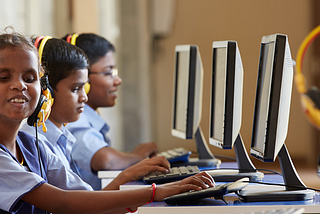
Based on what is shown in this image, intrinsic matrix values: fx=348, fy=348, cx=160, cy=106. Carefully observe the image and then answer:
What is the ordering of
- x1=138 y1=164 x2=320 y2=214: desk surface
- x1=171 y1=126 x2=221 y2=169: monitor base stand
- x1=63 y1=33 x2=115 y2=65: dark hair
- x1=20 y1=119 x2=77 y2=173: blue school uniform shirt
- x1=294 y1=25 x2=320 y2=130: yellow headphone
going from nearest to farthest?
1. x1=138 y1=164 x2=320 y2=214: desk surface
2. x1=20 y1=119 x2=77 y2=173: blue school uniform shirt
3. x1=171 y1=126 x2=221 y2=169: monitor base stand
4. x1=63 y1=33 x2=115 y2=65: dark hair
5. x1=294 y1=25 x2=320 y2=130: yellow headphone

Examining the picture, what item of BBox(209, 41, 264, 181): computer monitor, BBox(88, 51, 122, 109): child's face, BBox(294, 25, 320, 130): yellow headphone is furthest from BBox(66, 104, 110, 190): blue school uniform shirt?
BBox(294, 25, 320, 130): yellow headphone

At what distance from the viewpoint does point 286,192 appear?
2.74 feet

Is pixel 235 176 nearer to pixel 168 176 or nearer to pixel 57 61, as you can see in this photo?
pixel 168 176

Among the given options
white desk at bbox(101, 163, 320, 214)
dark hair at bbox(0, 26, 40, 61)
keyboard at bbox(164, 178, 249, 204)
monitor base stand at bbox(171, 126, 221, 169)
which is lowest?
monitor base stand at bbox(171, 126, 221, 169)

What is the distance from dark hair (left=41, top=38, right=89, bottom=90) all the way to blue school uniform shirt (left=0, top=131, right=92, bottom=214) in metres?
0.29

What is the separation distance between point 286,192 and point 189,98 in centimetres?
76

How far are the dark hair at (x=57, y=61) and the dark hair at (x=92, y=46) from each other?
51 centimetres

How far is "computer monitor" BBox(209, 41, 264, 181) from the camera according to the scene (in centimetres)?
104

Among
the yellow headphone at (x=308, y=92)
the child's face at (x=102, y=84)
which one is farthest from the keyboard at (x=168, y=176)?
the yellow headphone at (x=308, y=92)

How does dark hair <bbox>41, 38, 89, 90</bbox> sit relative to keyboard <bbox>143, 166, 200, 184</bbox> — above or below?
above

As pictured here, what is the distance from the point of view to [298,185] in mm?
883

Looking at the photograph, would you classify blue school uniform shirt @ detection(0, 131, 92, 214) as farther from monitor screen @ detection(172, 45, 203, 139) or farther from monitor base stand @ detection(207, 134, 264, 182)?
monitor screen @ detection(172, 45, 203, 139)

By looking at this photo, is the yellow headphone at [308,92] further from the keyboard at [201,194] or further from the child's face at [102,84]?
the keyboard at [201,194]

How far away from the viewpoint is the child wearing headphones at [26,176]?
0.79 m
